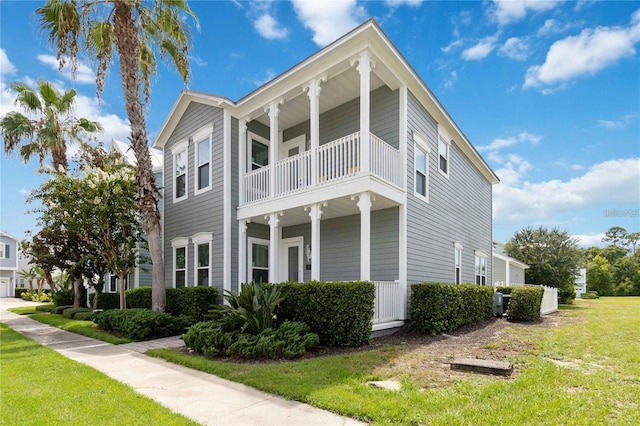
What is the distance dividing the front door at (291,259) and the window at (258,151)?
2.82 m

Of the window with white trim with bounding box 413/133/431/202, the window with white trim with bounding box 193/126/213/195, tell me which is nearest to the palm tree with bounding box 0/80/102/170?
the window with white trim with bounding box 193/126/213/195

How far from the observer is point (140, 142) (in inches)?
471

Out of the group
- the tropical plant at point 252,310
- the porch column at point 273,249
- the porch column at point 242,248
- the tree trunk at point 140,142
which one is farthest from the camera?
the porch column at point 242,248

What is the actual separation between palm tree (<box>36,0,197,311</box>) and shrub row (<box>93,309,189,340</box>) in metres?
1.13

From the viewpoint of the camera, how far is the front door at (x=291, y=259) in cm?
1265

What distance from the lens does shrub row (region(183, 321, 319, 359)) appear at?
7.15 m

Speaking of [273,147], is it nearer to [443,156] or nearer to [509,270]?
[443,156]

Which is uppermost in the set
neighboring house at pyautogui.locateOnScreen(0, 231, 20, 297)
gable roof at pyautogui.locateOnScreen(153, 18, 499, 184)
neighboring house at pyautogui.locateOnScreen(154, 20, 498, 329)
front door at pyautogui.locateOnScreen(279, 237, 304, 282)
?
gable roof at pyautogui.locateOnScreen(153, 18, 499, 184)

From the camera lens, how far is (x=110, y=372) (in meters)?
6.61

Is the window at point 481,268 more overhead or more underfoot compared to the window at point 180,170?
more underfoot

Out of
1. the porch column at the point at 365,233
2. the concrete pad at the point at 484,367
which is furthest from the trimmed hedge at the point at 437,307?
the concrete pad at the point at 484,367

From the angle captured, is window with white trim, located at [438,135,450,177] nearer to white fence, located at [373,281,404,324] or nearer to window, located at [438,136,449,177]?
window, located at [438,136,449,177]

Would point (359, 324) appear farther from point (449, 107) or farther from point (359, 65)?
point (449, 107)

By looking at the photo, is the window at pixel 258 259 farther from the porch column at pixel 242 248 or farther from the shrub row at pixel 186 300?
the shrub row at pixel 186 300
